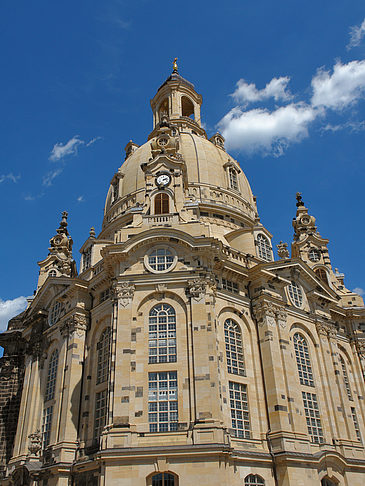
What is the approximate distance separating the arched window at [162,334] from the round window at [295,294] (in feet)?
39.8

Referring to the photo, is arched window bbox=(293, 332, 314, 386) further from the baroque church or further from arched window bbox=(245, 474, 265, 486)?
arched window bbox=(245, 474, 265, 486)

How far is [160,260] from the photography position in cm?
3334

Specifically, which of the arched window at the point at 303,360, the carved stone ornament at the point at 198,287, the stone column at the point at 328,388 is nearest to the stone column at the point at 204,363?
the carved stone ornament at the point at 198,287

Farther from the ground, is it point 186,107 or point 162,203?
point 186,107

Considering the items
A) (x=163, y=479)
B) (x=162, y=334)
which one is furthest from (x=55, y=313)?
(x=163, y=479)

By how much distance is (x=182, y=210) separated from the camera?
119 ft

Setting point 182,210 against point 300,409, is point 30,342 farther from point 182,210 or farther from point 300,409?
point 300,409

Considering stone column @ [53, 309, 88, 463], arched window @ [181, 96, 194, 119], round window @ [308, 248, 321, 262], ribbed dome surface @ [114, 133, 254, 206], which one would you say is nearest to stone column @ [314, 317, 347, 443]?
round window @ [308, 248, 321, 262]

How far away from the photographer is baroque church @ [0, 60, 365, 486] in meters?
27.8

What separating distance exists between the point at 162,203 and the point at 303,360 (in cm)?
1679

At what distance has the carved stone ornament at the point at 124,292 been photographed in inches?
1251

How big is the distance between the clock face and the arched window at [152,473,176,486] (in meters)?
21.4

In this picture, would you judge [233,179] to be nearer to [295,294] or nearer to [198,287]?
[295,294]

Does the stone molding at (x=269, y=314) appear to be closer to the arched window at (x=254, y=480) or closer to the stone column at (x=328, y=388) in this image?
the stone column at (x=328, y=388)
